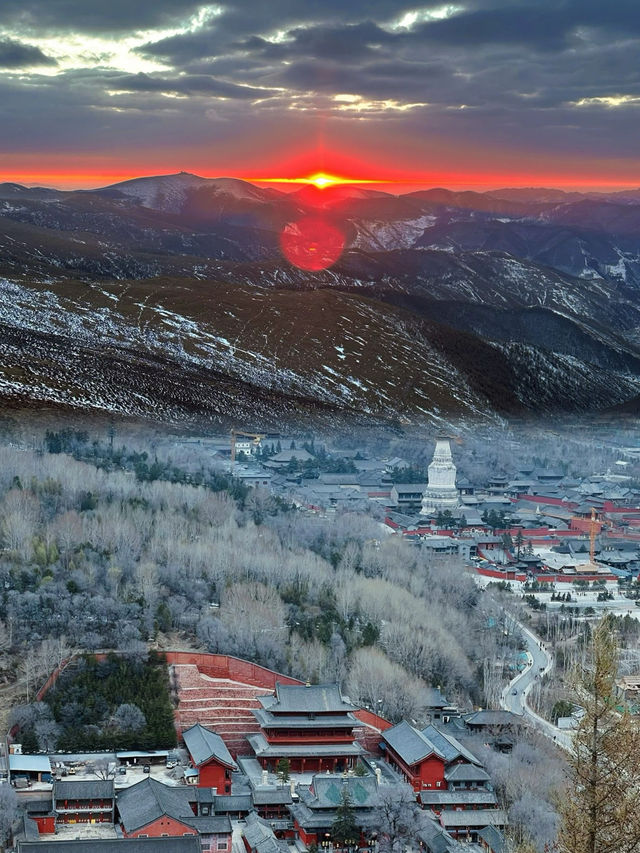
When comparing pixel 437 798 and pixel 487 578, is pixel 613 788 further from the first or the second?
pixel 487 578

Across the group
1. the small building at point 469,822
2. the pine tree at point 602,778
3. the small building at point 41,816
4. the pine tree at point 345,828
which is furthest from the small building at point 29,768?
the pine tree at point 602,778

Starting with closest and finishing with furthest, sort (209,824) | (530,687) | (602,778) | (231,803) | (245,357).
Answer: (602,778) → (209,824) → (231,803) → (530,687) → (245,357)

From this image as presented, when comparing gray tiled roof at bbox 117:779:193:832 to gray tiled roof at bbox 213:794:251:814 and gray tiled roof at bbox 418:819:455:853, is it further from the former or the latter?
gray tiled roof at bbox 418:819:455:853

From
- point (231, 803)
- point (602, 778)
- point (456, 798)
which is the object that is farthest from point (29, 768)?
point (602, 778)

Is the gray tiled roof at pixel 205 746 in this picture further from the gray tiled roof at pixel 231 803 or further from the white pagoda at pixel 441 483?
the white pagoda at pixel 441 483

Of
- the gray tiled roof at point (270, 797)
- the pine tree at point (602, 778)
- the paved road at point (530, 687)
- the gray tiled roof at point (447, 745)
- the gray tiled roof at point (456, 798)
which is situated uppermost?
the pine tree at point (602, 778)

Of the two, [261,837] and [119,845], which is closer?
[119,845]

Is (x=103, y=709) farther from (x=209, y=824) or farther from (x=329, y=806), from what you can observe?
(x=329, y=806)

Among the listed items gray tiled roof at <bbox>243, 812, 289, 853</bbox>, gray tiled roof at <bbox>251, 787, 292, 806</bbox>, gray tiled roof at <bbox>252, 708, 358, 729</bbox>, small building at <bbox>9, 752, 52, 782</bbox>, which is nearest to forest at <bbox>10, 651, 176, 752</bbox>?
small building at <bbox>9, 752, 52, 782</bbox>
